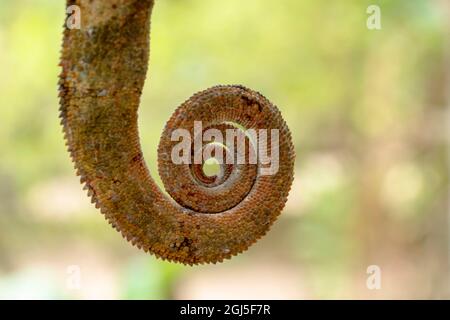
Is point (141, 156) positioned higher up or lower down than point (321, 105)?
lower down

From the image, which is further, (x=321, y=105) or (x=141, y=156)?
(x=321, y=105)

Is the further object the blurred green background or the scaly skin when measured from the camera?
the blurred green background

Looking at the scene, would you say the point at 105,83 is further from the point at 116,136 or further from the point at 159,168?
the point at 159,168

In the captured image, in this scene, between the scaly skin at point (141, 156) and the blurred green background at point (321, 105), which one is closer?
the scaly skin at point (141, 156)
